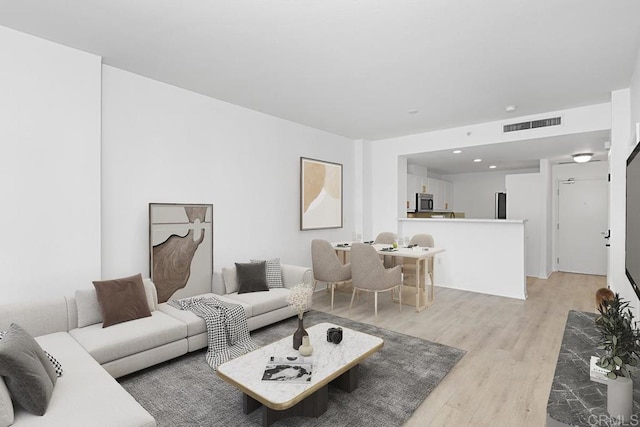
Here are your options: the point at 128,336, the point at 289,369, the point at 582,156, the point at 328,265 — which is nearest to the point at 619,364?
the point at 289,369

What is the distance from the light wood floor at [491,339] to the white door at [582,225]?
0.85m

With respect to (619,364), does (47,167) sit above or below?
above

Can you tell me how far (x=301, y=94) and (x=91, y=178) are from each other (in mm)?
2345

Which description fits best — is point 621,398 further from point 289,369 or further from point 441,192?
point 441,192

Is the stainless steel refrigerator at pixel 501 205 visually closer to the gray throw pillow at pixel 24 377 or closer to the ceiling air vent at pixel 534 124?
the ceiling air vent at pixel 534 124

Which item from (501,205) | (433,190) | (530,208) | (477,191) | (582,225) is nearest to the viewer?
(530,208)

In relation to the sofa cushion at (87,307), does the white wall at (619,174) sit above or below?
above

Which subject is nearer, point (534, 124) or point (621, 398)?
point (621, 398)

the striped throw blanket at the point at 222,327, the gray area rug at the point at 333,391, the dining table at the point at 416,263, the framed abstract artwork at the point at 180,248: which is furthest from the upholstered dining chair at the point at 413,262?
the framed abstract artwork at the point at 180,248

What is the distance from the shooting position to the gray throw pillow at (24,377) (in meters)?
1.58

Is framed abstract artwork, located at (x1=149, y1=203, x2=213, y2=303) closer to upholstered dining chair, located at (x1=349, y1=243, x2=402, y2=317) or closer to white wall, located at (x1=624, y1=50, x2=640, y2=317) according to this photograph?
upholstered dining chair, located at (x1=349, y1=243, x2=402, y2=317)

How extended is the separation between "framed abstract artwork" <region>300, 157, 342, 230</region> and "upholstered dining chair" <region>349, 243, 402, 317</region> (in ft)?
4.27

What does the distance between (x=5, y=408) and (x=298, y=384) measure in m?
1.39

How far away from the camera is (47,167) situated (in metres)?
2.77
